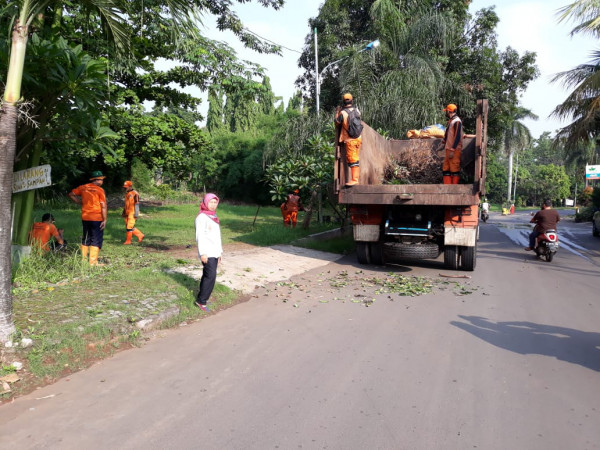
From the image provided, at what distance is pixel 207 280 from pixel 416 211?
4763 mm

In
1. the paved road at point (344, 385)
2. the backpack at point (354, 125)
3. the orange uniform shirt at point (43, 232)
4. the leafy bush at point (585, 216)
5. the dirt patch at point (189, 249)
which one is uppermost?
the backpack at point (354, 125)

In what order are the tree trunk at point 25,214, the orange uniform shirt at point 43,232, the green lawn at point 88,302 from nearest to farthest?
the green lawn at point 88,302, the tree trunk at point 25,214, the orange uniform shirt at point 43,232

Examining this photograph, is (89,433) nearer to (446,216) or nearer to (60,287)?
(60,287)

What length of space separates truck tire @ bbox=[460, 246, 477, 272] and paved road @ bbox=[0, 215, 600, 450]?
2.56 metres

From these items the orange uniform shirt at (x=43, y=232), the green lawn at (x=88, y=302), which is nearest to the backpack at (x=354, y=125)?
the green lawn at (x=88, y=302)

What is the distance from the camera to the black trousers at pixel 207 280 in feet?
19.1

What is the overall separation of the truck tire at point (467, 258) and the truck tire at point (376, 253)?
1.56 metres

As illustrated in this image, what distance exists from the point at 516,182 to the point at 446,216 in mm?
71183

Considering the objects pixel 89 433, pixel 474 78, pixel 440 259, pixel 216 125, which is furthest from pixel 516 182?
pixel 89 433

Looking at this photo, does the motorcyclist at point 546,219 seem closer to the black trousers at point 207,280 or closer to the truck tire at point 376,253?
the truck tire at point 376,253

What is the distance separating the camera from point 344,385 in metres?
3.65

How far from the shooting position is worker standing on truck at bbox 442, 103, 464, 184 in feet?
29.7

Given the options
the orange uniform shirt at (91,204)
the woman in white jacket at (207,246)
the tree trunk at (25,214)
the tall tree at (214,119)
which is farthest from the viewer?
the tall tree at (214,119)

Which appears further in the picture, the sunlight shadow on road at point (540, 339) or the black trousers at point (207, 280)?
the black trousers at point (207, 280)
